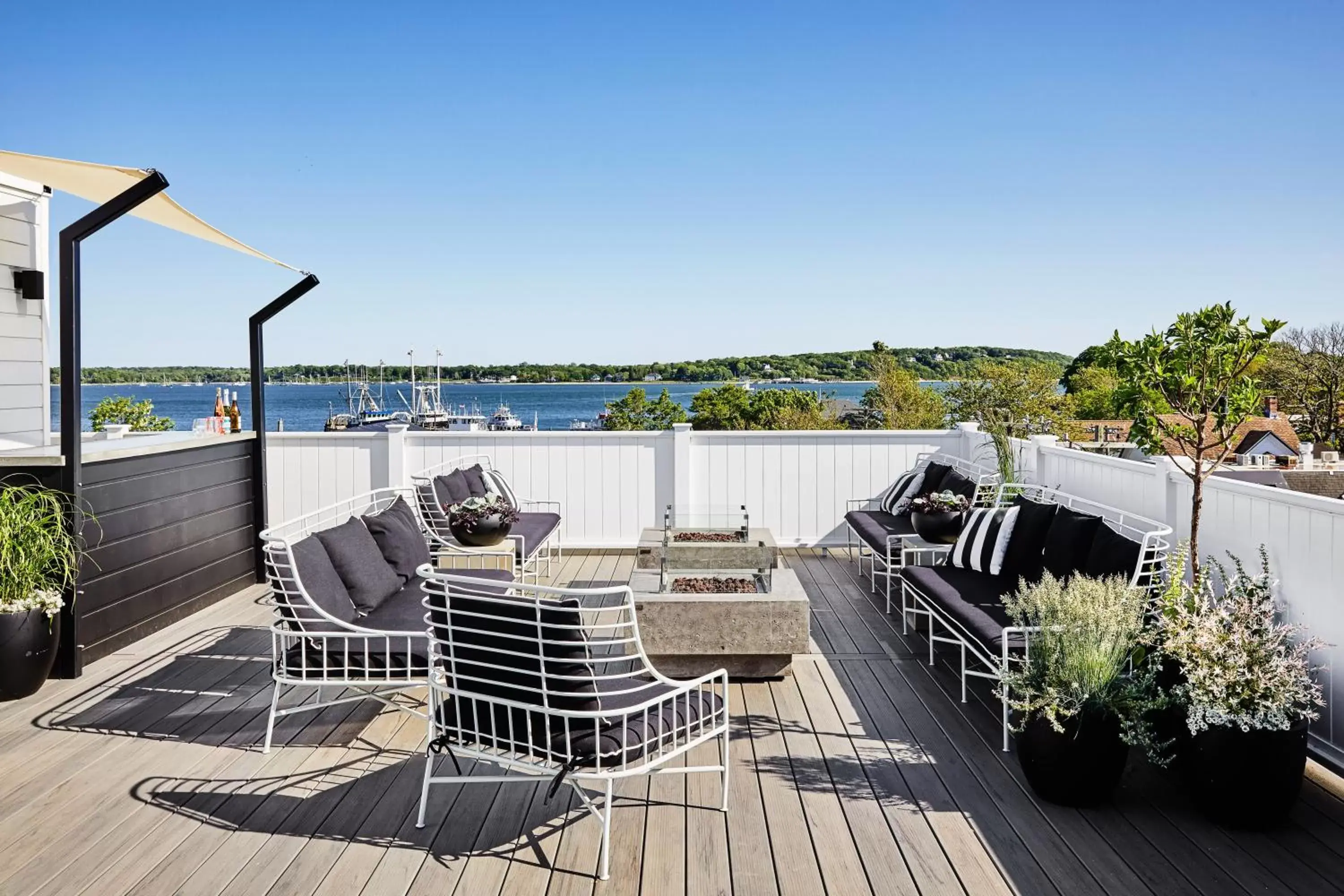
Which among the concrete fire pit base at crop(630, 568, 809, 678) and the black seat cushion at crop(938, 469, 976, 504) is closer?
the concrete fire pit base at crop(630, 568, 809, 678)

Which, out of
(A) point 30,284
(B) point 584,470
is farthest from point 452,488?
(A) point 30,284

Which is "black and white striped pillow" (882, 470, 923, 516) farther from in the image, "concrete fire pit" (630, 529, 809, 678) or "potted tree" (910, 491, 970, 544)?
"concrete fire pit" (630, 529, 809, 678)

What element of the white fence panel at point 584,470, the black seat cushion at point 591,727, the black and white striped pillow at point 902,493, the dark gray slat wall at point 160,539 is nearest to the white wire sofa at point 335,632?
the black seat cushion at point 591,727

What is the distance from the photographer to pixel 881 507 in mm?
7324

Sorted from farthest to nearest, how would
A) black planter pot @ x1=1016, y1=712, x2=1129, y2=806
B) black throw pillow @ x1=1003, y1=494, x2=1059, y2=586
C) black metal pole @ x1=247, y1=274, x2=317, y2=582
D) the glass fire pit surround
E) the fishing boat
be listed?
the fishing boat
black metal pole @ x1=247, y1=274, x2=317, y2=582
black throw pillow @ x1=1003, y1=494, x2=1059, y2=586
the glass fire pit surround
black planter pot @ x1=1016, y1=712, x2=1129, y2=806

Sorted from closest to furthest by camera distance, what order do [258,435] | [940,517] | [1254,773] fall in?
1. [1254,773]
2. [940,517]
3. [258,435]

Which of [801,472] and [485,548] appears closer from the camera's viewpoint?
[485,548]

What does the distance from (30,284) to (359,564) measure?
3942mm

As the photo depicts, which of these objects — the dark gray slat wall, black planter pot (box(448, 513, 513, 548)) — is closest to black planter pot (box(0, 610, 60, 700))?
the dark gray slat wall

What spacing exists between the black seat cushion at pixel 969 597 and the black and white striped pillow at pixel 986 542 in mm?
47

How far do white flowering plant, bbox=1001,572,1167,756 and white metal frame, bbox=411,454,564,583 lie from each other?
300cm

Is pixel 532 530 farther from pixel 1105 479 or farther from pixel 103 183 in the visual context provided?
pixel 1105 479

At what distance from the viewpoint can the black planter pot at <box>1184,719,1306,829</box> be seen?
265 cm

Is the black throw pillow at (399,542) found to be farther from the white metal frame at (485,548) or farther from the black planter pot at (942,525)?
the black planter pot at (942,525)
